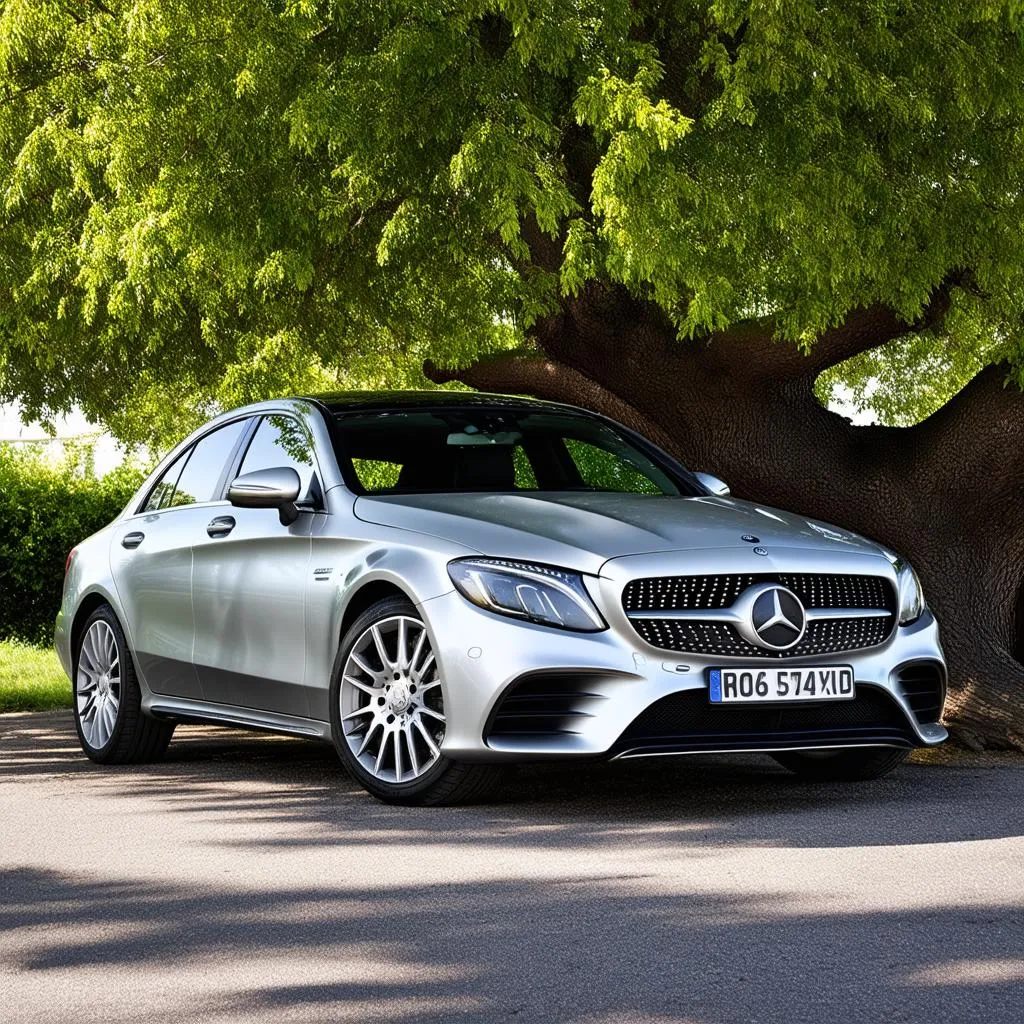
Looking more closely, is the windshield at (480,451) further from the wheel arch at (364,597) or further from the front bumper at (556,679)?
the front bumper at (556,679)

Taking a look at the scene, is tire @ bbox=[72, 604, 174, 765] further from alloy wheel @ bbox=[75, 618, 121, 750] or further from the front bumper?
the front bumper

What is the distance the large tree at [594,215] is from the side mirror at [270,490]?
1825 millimetres

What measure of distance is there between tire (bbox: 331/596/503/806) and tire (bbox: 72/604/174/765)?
204 cm

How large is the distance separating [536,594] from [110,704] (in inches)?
133

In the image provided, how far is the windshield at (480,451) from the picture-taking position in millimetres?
8805

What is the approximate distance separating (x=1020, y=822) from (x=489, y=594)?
7.26ft

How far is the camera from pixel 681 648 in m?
7.43

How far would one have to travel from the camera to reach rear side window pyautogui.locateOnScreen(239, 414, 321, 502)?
28.4 feet

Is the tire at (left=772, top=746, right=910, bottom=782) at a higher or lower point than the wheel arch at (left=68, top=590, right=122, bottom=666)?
lower

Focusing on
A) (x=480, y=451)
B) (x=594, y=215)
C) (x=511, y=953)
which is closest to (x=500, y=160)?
(x=594, y=215)

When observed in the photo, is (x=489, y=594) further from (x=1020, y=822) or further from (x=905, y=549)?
(x=905, y=549)

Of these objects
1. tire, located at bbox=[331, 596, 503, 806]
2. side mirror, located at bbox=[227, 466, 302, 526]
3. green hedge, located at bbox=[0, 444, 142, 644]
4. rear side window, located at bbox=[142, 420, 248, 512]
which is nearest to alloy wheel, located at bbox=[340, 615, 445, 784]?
tire, located at bbox=[331, 596, 503, 806]

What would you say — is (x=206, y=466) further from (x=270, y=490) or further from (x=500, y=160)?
(x=500, y=160)

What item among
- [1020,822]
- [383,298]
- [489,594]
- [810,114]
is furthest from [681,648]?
[383,298]
